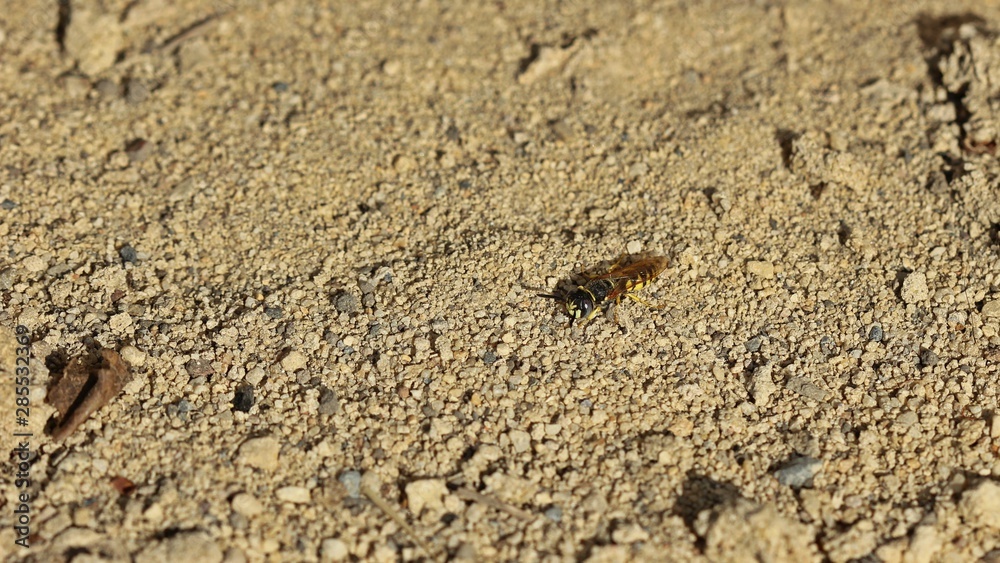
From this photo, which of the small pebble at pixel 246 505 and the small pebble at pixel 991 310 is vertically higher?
the small pebble at pixel 246 505

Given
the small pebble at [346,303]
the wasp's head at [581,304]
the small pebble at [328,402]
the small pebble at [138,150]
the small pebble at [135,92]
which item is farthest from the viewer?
the small pebble at [135,92]

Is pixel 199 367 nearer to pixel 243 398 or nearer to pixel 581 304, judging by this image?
pixel 243 398

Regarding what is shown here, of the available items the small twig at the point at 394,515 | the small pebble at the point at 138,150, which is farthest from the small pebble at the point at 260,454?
the small pebble at the point at 138,150

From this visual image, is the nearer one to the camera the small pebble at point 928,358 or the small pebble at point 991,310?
the small pebble at point 928,358

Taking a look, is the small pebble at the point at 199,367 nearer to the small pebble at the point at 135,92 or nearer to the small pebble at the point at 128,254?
the small pebble at the point at 128,254

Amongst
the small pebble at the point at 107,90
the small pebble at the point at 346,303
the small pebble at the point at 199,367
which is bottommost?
the small pebble at the point at 346,303

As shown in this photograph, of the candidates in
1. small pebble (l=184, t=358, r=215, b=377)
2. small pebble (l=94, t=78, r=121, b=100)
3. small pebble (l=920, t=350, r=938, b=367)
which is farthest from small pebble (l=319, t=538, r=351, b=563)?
small pebble (l=94, t=78, r=121, b=100)

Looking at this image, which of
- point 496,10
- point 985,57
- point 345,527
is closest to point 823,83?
point 985,57
